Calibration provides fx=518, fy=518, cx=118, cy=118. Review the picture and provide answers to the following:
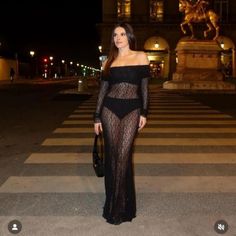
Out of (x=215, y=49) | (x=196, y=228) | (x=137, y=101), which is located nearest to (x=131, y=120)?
(x=137, y=101)

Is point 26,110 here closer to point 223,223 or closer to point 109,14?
point 223,223

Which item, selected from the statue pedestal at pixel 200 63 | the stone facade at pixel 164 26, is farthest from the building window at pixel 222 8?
the statue pedestal at pixel 200 63

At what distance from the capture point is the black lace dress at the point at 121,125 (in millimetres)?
5211

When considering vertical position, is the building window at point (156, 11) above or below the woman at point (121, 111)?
above

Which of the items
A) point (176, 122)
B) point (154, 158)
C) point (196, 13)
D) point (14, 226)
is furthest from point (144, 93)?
point (196, 13)

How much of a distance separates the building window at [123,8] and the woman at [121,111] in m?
59.7

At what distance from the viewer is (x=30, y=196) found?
6250mm

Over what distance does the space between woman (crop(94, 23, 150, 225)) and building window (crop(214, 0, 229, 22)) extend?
61.0m

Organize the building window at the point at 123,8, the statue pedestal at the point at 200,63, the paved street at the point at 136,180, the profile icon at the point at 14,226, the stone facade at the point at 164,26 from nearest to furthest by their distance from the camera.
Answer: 1. the profile icon at the point at 14,226
2. the paved street at the point at 136,180
3. the statue pedestal at the point at 200,63
4. the stone facade at the point at 164,26
5. the building window at the point at 123,8

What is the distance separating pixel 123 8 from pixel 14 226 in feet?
199

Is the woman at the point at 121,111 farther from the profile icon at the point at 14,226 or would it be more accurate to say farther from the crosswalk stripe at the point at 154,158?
the crosswalk stripe at the point at 154,158

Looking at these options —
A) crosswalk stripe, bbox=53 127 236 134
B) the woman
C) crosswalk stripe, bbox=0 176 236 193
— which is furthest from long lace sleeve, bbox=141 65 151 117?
crosswalk stripe, bbox=53 127 236 134

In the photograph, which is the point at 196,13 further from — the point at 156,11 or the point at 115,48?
the point at 156,11

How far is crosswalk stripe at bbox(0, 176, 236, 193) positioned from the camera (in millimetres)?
6551
